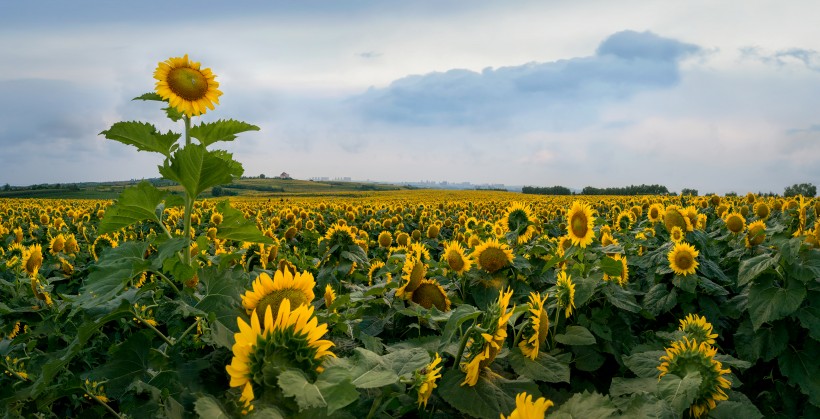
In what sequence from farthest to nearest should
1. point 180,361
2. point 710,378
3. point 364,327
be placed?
point 364,327, point 710,378, point 180,361

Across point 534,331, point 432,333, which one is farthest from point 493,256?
point 534,331

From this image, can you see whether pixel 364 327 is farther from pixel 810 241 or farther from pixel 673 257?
pixel 810 241

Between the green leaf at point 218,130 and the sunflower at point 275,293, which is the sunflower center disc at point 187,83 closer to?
the green leaf at point 218,130

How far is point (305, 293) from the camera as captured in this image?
164 cm

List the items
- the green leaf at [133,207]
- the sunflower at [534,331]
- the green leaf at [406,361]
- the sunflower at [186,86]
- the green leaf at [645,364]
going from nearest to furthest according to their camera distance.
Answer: the green leaf at [406,361], the sunflower at [534,331], the green leaf at [133,207], the green leaf at [645,364], the sunflower at [186,86]

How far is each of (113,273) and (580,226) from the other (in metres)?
3.39

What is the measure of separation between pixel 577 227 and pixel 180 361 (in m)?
3.35

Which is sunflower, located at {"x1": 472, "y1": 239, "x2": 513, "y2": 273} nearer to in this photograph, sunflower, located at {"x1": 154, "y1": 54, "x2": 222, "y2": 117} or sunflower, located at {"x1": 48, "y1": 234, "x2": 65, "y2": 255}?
sunflower, located at {"x1": 154, "y1": 54, "x2": 222, "y2": 117}

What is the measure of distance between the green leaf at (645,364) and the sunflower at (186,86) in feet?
8.10

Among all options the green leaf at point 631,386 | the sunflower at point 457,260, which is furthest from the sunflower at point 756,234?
the green leaf at point 631,386

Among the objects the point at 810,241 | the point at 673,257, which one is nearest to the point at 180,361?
the point at 673,257

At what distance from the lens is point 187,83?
2818 millimetres

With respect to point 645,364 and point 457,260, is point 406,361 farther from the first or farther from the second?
point 457,260

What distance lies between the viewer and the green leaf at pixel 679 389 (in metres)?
1.67
